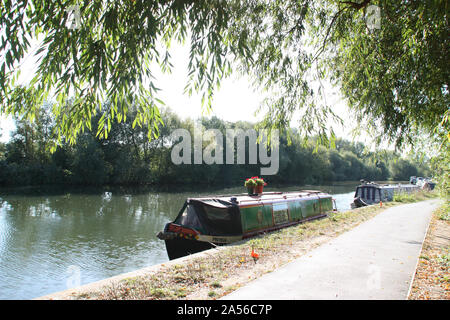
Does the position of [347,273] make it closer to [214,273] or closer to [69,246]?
[214,273]

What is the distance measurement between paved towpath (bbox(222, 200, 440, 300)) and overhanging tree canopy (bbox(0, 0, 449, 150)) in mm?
2180

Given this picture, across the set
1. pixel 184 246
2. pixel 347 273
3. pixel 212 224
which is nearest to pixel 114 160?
pixel 184 246

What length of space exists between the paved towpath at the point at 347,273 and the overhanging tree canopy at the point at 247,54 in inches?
85.8

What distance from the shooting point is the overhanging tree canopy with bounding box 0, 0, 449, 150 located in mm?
3646

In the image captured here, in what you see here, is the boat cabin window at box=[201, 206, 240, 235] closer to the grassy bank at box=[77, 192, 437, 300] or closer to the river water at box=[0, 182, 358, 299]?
the grassy bank at box=[77, 192, 437, 300]

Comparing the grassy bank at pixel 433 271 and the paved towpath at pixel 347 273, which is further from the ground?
the paved towpath at pixel 347 273

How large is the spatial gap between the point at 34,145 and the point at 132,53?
46.6m

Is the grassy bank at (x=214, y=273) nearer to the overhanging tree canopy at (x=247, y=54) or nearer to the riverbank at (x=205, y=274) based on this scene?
the riverbank at (x=205, y=274)

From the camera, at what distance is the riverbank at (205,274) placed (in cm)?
442

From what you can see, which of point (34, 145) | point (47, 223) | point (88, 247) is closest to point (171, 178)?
point (34, 145)

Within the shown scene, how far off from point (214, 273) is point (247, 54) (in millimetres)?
3525

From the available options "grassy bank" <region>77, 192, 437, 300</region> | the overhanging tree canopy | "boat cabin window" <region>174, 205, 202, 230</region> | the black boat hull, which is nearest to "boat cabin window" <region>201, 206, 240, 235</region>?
A: "boat cabin window" <region>174, 205, 202, 230</region>

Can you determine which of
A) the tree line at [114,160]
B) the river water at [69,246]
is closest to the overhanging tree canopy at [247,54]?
the river water at [69,246]
